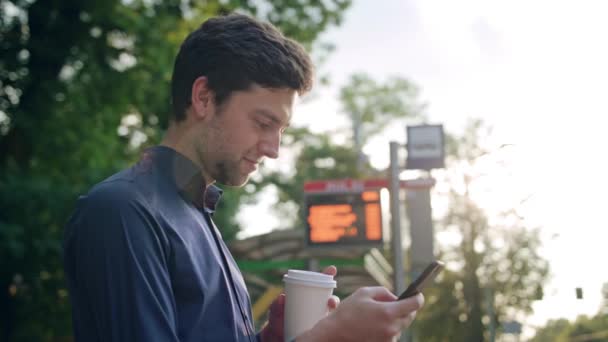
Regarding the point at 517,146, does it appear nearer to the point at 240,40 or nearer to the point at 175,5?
the point at 240,40

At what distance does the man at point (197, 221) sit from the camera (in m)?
1.40

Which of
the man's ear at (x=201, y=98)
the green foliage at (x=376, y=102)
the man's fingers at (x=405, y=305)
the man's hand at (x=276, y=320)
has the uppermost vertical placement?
the green foliage at (x=376, y=102)

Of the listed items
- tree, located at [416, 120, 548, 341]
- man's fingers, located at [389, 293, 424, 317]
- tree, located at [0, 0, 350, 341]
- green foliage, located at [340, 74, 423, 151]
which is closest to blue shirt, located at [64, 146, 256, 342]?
man's fingers, located at [389, 293, 424, 317]

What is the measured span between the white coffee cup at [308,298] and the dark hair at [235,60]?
0.47 meters

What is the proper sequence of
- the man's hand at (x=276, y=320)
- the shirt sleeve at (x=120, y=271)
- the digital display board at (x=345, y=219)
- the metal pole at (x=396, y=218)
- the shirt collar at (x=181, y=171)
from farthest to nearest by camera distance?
the digital display board at (x=345, y=219), the metal pole at (x=396, y=218), the man's hand at (x=276, y=320), the shirt collar at (x=181, y=171), the shirt sleeve at (x=120, y=271)

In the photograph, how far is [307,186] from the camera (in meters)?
8.62

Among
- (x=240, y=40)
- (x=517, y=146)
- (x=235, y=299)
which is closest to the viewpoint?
(x=235, y=299)

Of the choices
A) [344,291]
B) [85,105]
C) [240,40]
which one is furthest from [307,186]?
[240,40]

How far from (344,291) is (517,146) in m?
10.5

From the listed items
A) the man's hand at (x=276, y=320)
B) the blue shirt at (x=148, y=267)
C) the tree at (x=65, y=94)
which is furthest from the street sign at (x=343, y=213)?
the blue shirt at (x=148, y=267)

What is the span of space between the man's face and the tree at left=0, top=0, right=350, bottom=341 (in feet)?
33.8

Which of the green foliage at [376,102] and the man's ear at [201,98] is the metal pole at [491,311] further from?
the green foliage at [376,102]

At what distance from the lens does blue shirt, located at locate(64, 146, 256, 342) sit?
1.39 meters

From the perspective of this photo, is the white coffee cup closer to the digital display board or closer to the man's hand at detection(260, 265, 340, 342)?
the man's hand at detection(260, 265, 340, 342)
